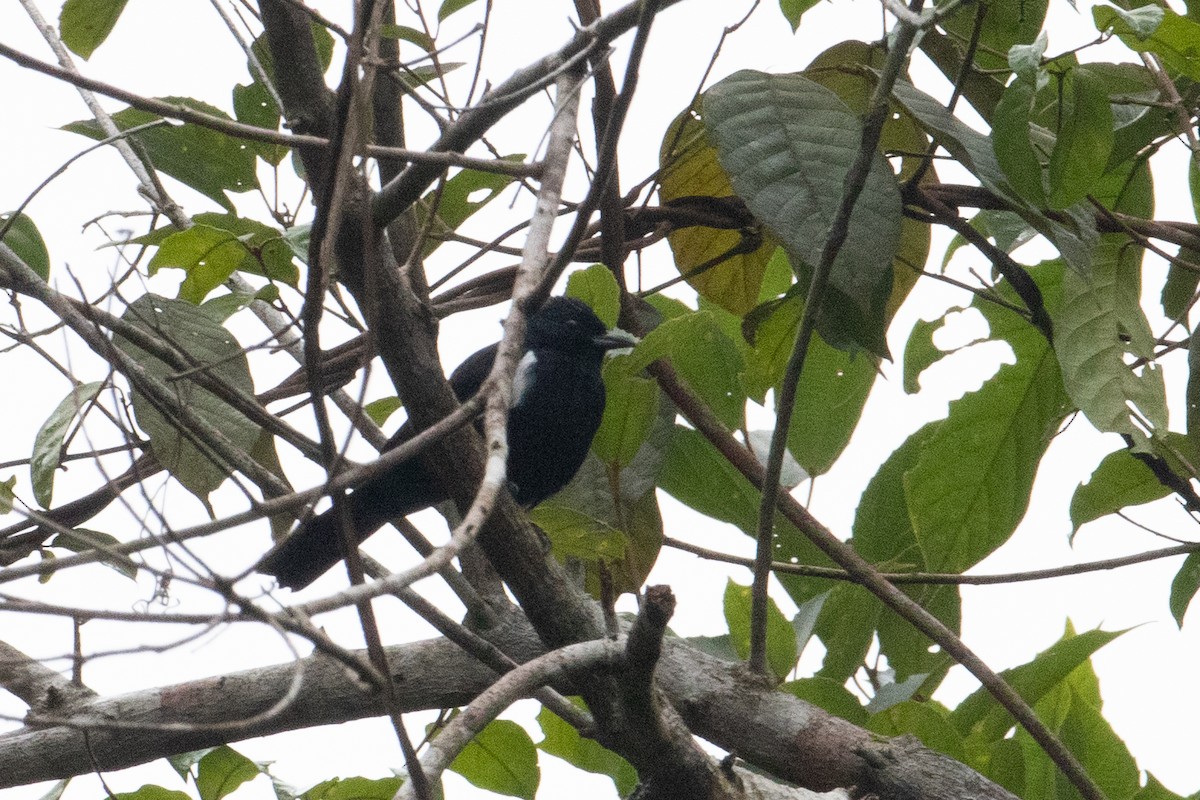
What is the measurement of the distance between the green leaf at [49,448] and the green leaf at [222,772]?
0.58 m

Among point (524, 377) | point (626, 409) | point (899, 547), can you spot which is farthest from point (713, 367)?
point (524, 377)

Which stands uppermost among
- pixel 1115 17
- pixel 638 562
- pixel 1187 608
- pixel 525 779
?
pixel 1115 17

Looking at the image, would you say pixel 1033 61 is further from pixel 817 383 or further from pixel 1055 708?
pixel 1055 708

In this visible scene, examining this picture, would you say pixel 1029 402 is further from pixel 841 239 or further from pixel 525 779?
pixel 525 779

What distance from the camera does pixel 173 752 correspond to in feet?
7.81

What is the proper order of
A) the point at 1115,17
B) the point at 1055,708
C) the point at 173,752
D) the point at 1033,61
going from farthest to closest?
the point at 1055,708 → the point at 173,752 → the point at 1115,17 → the point at 1033,61

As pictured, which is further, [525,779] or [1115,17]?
[525,779]

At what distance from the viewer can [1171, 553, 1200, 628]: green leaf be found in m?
2.45

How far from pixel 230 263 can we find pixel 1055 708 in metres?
1.78

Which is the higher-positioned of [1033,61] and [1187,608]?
[1033,61]

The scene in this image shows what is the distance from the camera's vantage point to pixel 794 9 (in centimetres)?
245

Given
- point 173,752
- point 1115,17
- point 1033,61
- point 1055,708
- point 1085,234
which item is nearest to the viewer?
point 1033,61

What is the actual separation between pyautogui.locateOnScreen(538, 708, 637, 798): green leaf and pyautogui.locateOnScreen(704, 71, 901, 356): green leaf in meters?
0.98

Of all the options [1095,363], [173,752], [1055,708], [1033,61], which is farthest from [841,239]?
[173,752]
